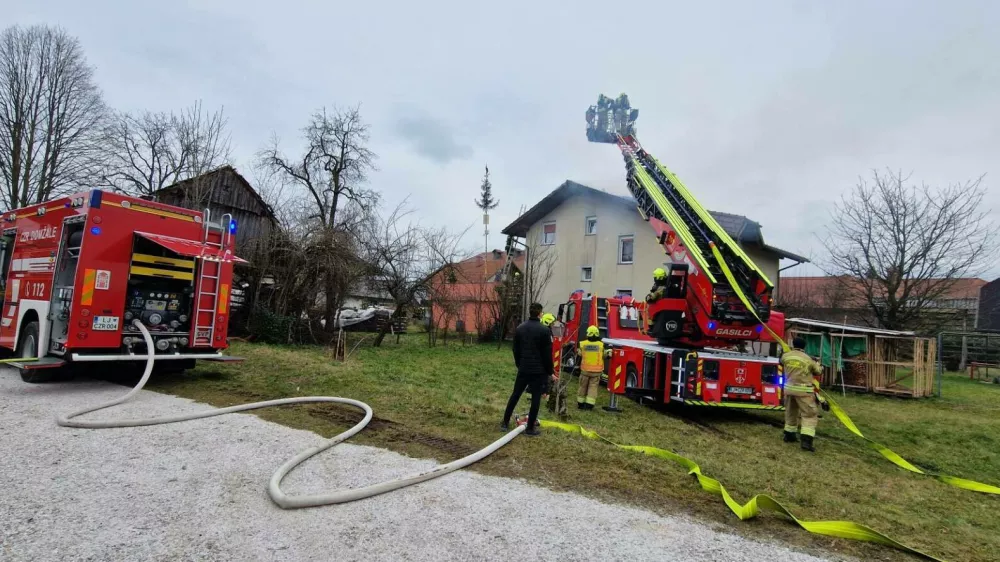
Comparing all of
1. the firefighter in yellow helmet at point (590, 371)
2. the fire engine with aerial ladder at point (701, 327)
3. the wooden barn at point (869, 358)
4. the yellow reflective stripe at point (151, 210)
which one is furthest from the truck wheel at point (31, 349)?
the wooden barn at point (869, 358)

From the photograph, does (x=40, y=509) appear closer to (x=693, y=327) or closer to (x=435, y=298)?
(x=693, y=327)

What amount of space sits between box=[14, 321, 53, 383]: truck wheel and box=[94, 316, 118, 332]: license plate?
1560 millimetres

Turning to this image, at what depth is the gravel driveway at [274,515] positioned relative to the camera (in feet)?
10.6

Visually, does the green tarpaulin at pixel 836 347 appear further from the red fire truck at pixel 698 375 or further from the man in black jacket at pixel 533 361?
the man in black jacket at pixel 533 361

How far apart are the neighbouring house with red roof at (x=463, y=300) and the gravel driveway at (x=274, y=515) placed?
1591 cm

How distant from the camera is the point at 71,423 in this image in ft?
18.8

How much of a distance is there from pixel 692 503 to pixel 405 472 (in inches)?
95.7

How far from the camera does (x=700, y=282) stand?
882 cm

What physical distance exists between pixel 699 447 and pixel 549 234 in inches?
863

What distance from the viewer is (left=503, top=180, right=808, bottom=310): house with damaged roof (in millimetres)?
24188

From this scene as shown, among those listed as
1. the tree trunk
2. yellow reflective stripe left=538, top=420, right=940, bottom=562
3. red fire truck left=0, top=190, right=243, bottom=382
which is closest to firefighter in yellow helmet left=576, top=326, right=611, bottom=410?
yellow reflective stripe left=538, top=420, right=940, bottom=562

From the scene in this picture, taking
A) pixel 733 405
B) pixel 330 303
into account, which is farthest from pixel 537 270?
pixel 733 405

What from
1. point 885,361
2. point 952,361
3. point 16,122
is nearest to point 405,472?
point 885,361

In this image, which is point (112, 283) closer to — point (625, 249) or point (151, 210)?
point (151, 210)
